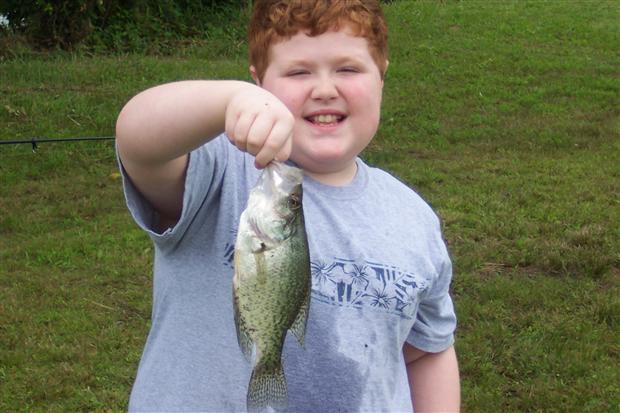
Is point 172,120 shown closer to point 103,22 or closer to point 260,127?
point 260,127

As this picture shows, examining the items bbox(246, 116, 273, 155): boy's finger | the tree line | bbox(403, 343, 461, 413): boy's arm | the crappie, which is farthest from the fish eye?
the tree line

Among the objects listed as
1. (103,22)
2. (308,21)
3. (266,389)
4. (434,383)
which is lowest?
(103,22)

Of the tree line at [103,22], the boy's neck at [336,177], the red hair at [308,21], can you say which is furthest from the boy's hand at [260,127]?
the tree line at [103,22]

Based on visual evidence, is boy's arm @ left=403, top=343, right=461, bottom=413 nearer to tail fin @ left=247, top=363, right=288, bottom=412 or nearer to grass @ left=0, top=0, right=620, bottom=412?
tail fin @ left=247, top=363, right=288, bottom=412

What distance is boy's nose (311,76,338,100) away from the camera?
6.26 feet

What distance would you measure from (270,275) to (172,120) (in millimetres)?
343

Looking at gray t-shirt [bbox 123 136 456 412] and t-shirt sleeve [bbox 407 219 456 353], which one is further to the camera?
t-shirt sleeve [bbox 407 219 456 353]

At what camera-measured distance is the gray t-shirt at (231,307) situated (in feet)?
6.32

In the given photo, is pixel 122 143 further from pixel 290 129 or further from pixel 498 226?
pixel 498 226

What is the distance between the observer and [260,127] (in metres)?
1.50

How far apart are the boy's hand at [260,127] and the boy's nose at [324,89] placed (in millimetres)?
354

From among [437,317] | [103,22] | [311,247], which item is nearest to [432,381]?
[437,317]

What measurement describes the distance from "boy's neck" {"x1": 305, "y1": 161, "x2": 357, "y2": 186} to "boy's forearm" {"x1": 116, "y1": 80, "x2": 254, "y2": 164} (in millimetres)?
421

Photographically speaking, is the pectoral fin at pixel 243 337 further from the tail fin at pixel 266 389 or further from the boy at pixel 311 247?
the boy at pixel 311 247
